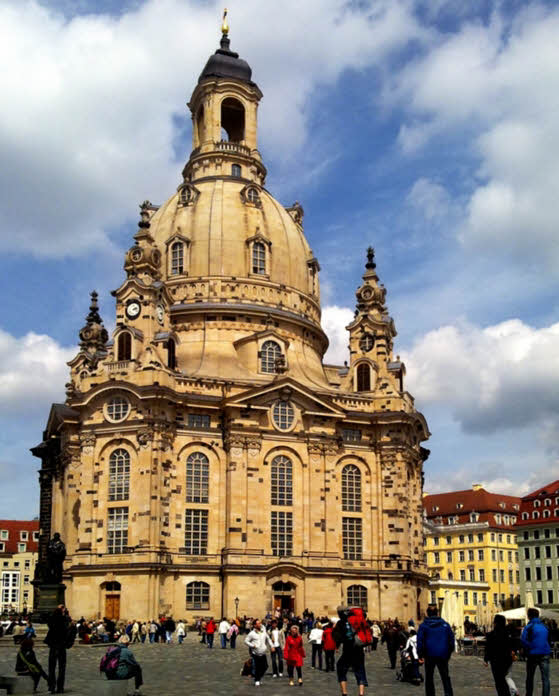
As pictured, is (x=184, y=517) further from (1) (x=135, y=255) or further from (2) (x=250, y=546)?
(1) (x=135, y=255)

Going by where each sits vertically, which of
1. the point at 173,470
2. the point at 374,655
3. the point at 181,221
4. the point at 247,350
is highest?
the point at 181,221

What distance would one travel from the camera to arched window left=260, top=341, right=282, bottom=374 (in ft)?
241

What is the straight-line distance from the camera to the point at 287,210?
282 ft

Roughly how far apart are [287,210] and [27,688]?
67032 millimetres

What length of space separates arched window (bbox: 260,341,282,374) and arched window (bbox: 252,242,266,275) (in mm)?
7004

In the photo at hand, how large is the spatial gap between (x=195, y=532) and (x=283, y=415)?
10.4 metres

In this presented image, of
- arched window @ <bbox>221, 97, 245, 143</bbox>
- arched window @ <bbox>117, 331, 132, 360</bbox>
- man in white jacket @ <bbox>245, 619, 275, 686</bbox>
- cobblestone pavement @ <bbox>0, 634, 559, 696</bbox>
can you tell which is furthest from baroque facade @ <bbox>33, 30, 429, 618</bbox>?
man in white jacket @ <bbox>245, 619, 275, 686</bbox>

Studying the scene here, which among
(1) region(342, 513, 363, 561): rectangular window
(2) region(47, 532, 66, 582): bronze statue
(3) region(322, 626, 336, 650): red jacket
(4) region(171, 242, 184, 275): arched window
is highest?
(4) region(171, 242, 184, 275): arched window

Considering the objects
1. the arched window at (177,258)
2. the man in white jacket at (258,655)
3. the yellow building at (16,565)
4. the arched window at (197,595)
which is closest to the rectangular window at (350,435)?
the arched window at (197,595)

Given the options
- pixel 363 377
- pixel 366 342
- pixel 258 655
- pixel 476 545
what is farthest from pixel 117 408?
pixel 476 545

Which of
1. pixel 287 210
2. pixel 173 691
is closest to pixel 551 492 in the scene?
pixel 287 210

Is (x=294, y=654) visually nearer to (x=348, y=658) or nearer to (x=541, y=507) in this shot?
(x=348, y=658)

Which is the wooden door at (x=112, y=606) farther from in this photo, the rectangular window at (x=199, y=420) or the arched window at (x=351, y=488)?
the arched window at (x=351, y=488)

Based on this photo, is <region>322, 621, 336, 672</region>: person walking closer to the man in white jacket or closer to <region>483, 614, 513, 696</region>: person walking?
the man in white jacket
